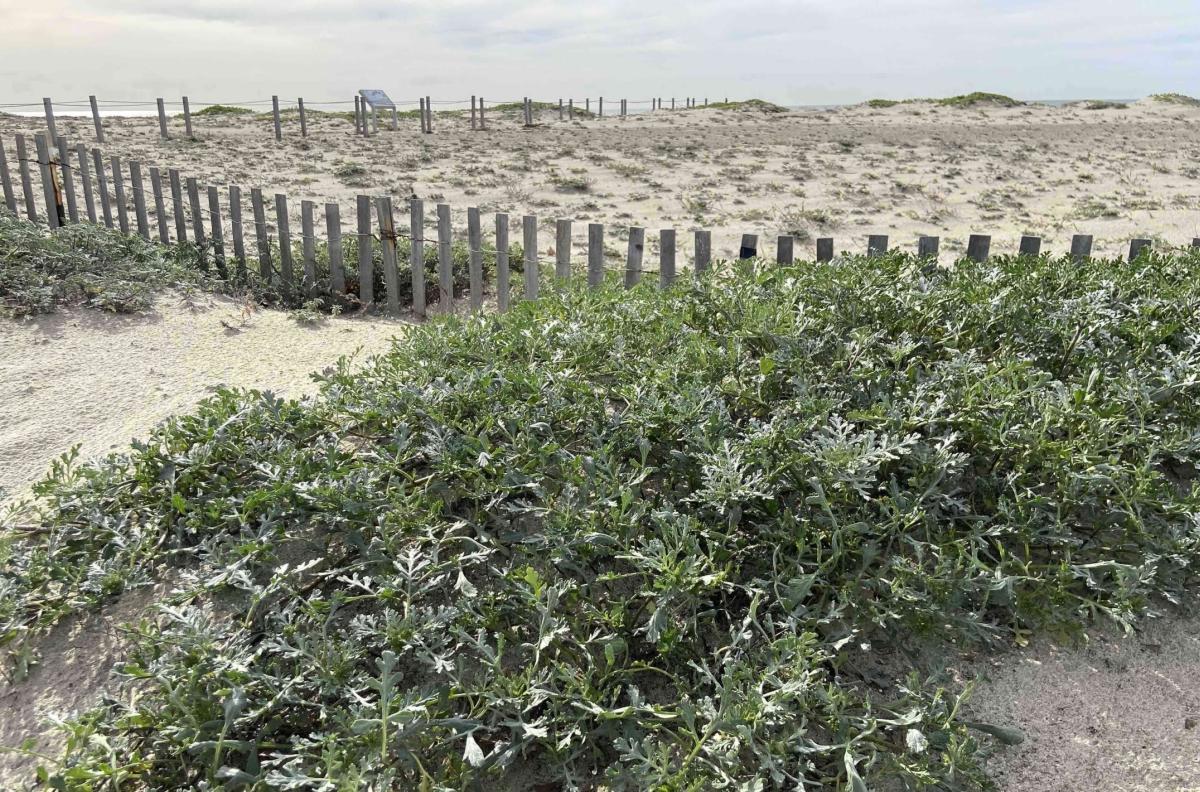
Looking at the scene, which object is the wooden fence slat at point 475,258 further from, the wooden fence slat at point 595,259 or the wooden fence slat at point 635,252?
the wooden fence slat at point 635,252

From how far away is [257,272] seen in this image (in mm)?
7734

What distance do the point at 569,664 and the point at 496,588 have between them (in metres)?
0.38

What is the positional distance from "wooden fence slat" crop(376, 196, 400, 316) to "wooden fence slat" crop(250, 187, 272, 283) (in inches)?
43.1

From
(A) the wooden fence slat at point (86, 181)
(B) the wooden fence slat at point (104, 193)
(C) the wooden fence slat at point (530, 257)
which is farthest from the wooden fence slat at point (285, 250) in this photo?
(A) the wooden fence slat at point (86, 181)

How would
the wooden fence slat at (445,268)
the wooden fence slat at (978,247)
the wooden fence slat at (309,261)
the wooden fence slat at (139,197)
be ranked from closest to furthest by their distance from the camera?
1. the wooden fence slat at (978,247)
2. the wooden fence slat at (445,268)
3. the wooden fence slat at (309,261)
4. the wooden fence slat at (139,197)

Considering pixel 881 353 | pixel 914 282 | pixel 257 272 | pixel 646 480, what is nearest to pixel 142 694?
pixel 646 480

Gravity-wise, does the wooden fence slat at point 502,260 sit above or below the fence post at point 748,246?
below

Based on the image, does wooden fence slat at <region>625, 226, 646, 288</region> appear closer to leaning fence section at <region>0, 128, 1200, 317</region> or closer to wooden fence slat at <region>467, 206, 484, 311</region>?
leaning fence section at <region>0, 128, 1200, 317</region>

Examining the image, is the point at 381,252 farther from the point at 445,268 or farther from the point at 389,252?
the point at 445,268

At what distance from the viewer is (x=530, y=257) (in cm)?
648

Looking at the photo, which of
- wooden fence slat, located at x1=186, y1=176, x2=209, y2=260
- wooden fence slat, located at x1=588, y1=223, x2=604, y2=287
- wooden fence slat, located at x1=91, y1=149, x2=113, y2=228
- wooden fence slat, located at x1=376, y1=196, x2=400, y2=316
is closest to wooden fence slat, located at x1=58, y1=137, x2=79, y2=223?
wooden fence slat, located at x1=91, y1=149, x2=113, y2=228

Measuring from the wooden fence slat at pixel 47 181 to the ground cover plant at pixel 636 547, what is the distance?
25.2 feet

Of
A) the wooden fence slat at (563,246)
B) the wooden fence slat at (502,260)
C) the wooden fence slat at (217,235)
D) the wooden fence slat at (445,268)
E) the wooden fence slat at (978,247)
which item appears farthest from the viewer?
the wooden fence slat at (217,235)

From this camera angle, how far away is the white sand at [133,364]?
3.87 m
